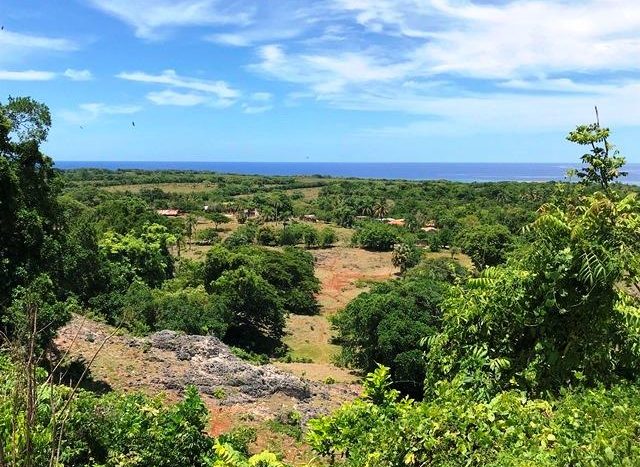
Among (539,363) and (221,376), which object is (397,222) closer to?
(221,376)

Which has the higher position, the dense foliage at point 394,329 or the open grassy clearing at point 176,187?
the open grassy clearing at point 176,187

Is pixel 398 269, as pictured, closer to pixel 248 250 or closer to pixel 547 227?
pixel 248 250

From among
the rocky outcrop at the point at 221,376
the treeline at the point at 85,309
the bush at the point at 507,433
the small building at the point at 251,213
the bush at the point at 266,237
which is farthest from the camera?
the small building at the point at 251,213

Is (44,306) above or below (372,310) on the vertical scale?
above

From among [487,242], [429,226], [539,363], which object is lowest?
[429,226]

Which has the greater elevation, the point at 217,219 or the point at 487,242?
the point at 217,219

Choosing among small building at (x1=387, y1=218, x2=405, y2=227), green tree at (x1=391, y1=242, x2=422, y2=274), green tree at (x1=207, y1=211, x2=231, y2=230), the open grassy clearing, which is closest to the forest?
green tree at (x1=391, y1=242, x2=422, y2=274)

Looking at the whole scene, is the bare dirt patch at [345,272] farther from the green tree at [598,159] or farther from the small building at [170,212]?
the green tree at [598,159]

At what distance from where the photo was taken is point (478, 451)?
3.70 meters

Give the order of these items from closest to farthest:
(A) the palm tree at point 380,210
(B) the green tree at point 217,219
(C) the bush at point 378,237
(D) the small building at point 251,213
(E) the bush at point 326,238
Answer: (C) the bush at point 378,237 → (E) the bush at point 326,238 → (B) the green tree at point 217,219 → (D) the small building at point 251,213 → (A) the palm tree at point 380,210

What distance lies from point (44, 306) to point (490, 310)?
485 inches

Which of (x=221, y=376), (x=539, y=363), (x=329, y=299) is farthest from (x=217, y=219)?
(x=539, y=363)

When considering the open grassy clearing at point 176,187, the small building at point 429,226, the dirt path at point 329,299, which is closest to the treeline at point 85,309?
the dirt path at point 329,299

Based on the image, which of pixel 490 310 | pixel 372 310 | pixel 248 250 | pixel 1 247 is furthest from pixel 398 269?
pixel 490 310
